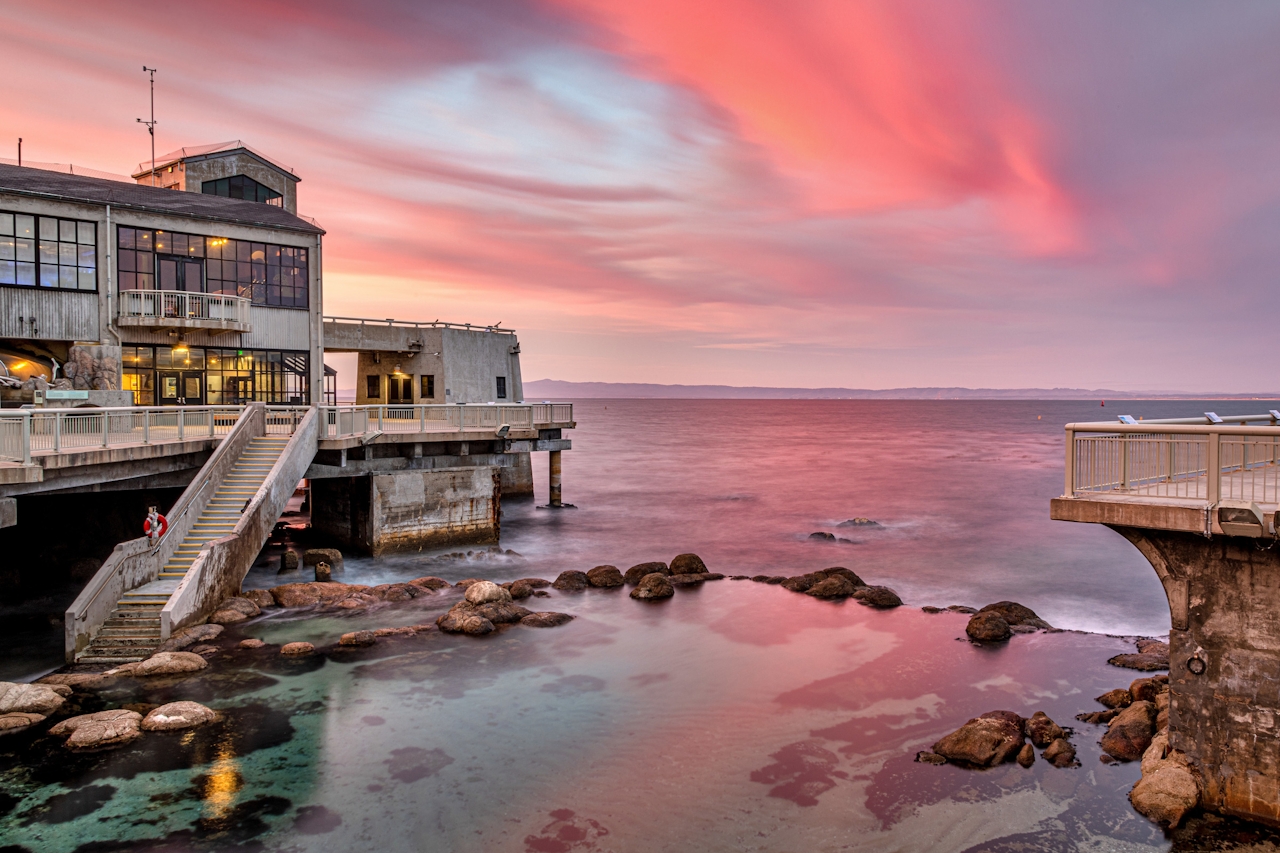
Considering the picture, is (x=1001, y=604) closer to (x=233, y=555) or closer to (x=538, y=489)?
(x=233, y=555)

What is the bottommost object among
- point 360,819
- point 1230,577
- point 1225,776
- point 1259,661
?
point 360,819

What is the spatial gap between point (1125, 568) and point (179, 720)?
1117 inches

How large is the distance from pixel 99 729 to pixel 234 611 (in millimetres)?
5996

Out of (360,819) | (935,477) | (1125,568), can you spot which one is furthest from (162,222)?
(935,477)

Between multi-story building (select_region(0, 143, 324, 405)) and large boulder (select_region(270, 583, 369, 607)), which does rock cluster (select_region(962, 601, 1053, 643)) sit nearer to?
large boulder (select_region(270, 583, 369, 607))

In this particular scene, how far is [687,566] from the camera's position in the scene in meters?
25.9

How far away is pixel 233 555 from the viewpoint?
18594mm

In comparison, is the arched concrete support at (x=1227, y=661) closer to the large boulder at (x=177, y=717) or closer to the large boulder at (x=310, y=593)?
the large boulder at (x=177, y=717)

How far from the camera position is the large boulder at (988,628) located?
18812 millimetres

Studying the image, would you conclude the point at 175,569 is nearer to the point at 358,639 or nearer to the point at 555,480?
the point at 358,639

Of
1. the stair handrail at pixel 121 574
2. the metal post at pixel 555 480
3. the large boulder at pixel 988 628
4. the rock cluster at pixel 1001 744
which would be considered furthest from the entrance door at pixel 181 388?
the rock cluster at pixel 1001 744

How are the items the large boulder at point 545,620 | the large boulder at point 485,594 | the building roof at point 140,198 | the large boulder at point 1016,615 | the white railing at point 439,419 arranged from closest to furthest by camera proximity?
the large boulder at point 545,620 → the large boulder at point 1016,615 → the large boulder at point 485,594 → the white railing at point 439,419 → the building roof at point 140,198

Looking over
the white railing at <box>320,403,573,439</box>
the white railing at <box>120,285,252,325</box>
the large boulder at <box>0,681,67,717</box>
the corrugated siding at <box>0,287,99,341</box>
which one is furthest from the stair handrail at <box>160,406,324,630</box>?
the corrugated siding at <box>0,287,99,341</box>

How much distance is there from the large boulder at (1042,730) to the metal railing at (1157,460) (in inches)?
180
